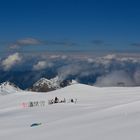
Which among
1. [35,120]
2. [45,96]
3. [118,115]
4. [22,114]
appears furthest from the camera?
[45,96]

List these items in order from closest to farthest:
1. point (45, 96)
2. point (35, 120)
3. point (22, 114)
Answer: point (35, 120)
point (22, 114)
point (45, 96)

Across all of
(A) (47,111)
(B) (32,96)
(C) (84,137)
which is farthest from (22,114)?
(B) (32,96)

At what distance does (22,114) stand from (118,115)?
1679 cm

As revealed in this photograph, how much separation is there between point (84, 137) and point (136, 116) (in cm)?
629

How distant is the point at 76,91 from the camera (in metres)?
85.2

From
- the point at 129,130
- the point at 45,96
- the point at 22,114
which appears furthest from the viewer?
the point at 45,96

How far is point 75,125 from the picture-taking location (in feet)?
120

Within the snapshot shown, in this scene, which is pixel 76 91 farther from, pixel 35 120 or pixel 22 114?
pixel 35 120

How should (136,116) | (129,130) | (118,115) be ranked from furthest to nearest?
(118,115)
(136,116)
(129,130)

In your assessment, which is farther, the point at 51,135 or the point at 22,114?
the point at 22,114

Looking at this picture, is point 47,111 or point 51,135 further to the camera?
point 47,111

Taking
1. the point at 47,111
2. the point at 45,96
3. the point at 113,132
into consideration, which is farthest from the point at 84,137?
the point at 45,96

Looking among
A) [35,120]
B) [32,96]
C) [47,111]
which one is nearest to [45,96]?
[32,96]

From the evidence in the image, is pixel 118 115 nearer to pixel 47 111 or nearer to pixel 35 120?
pixel 35 120
